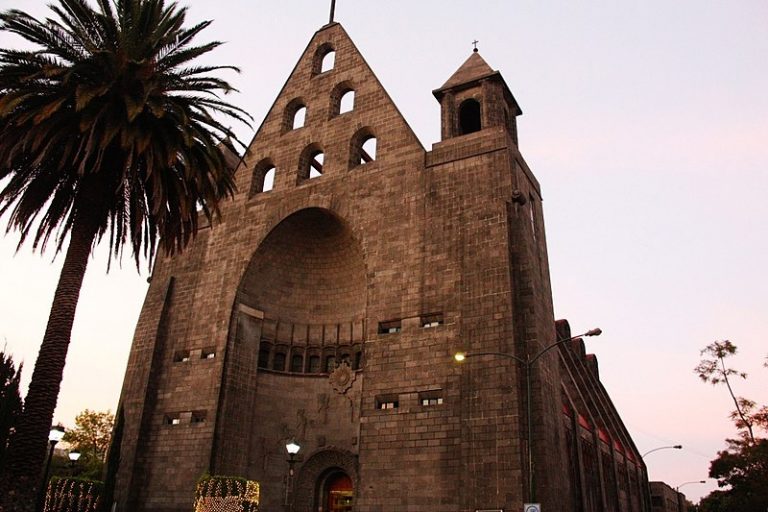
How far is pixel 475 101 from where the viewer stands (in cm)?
3186

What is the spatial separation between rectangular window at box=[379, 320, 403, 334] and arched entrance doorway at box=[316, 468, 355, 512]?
7672mm

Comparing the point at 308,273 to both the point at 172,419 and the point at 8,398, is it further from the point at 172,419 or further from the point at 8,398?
the point at 8,398

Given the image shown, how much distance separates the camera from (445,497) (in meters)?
22.5

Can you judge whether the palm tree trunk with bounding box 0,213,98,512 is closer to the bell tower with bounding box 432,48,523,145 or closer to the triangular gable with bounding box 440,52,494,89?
the bell tower with bounding box 432,48,523,145

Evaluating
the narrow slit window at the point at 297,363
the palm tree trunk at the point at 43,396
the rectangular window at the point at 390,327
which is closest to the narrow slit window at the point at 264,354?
the narrow slit window at the point at 297,363

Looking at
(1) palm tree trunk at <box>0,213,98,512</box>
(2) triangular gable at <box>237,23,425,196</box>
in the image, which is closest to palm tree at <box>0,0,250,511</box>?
(1) palm tree trunk at <box>0,213,98,512</box>

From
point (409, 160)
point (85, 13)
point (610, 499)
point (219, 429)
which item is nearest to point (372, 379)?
point (219, 429)

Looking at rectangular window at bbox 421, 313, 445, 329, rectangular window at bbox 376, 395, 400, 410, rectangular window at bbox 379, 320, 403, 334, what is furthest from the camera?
rectangular window at bbox 379, 320, 403, 334

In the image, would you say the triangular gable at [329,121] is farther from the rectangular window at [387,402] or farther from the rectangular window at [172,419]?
the rectangular window at [172,419]

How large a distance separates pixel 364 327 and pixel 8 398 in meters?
16.3

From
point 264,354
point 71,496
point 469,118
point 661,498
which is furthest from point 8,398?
point 661,498

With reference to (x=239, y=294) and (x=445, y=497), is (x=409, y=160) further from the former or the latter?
(x=445, y=497)

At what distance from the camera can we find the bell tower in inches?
1183

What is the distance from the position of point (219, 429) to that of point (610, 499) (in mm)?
23553
